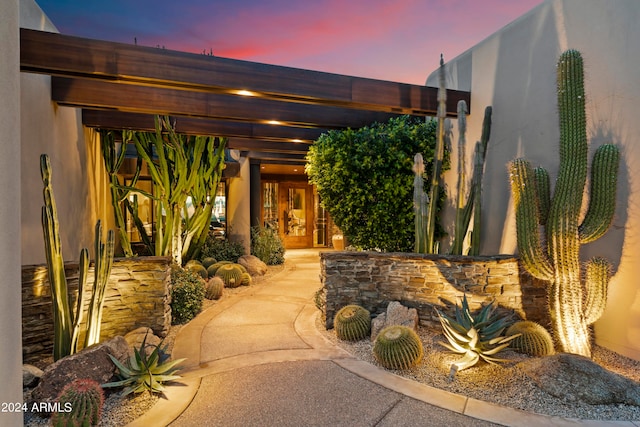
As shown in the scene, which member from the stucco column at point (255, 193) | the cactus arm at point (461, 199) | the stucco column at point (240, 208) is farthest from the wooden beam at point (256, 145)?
the cactus arm at point (461, 199)

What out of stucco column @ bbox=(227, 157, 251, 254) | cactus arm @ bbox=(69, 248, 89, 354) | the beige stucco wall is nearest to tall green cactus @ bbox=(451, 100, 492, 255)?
the beige stucco wall

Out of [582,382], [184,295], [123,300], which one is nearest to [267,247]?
[184,295]

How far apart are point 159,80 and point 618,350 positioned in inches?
223

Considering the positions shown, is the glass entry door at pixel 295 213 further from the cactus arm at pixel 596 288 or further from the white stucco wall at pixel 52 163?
the cactus arm at pixel 596 288

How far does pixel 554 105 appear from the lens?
418cm

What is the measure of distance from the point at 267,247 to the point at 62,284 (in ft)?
22.3

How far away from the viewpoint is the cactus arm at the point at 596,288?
3.28 metres

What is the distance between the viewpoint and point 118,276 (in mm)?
4094

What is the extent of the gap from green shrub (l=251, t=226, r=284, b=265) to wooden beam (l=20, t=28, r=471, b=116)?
19.2 ft

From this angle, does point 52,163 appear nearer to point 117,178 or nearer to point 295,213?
point 117,178

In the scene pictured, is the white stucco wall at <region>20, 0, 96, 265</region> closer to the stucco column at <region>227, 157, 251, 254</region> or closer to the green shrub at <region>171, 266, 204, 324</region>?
the green shrub at <region>171, 266, 204, 324</region>

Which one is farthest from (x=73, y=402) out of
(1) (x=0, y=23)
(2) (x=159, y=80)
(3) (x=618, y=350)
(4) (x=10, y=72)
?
(3) (x=618, y=350)

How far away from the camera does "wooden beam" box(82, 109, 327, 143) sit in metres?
6.13

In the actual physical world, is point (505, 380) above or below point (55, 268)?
below
